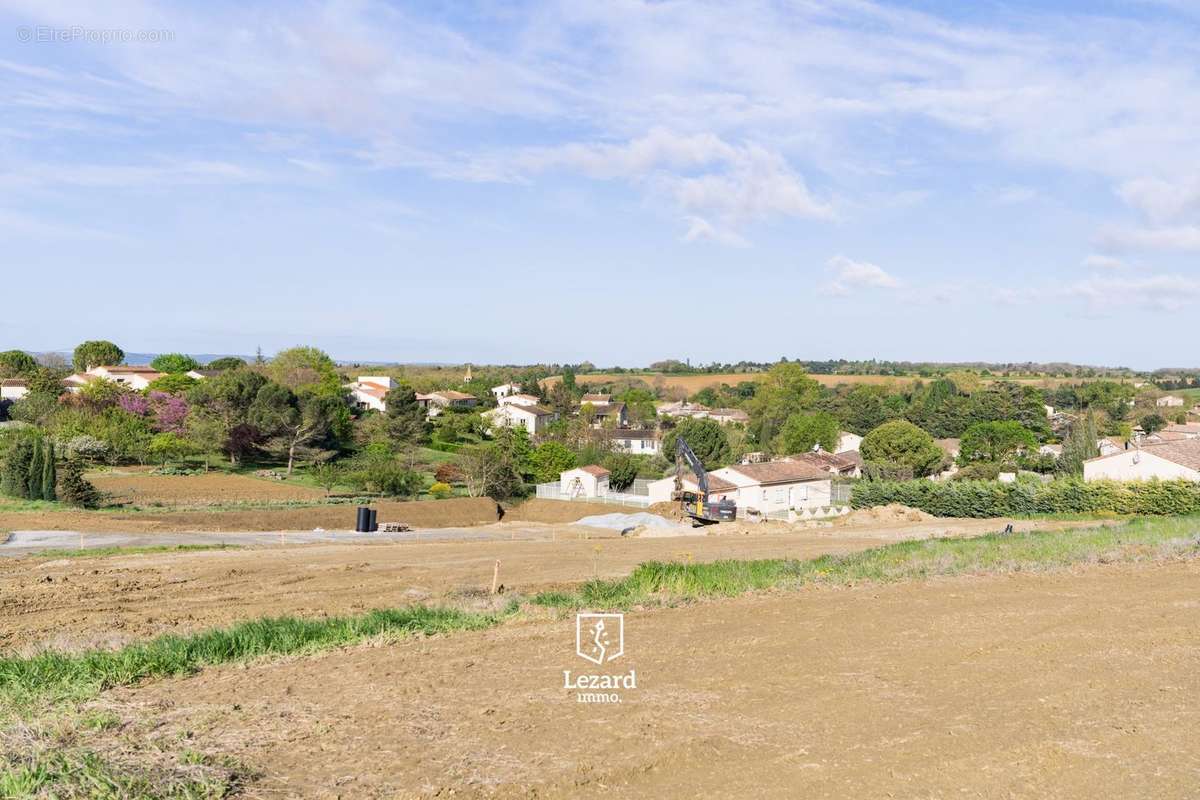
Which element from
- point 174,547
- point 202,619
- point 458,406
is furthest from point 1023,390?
point 202,619

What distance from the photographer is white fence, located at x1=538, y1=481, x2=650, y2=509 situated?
52.0 m

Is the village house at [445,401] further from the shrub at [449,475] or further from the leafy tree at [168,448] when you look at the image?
the leafy tree at [168,448]

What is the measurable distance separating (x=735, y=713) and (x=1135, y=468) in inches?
1935

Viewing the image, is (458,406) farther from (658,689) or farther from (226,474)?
(658,689)

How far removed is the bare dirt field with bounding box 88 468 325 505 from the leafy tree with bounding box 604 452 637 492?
18.4 meters

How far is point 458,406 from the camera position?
333 ft

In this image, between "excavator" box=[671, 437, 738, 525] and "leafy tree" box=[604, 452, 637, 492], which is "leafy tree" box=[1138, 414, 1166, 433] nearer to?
"leafy tree" box=[604, 452, 637, 492]

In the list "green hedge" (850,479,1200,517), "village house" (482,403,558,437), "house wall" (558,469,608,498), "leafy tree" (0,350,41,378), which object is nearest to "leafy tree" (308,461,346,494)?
"house wall" (558,469,608,498)

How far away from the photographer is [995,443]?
7544 cm

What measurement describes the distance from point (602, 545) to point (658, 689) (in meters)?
22.3

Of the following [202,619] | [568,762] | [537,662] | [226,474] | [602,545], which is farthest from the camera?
[226,474]

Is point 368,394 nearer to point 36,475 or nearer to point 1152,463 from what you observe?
point 36,475

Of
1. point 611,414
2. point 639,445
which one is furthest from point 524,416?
point 639,445

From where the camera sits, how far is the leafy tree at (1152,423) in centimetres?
10188
